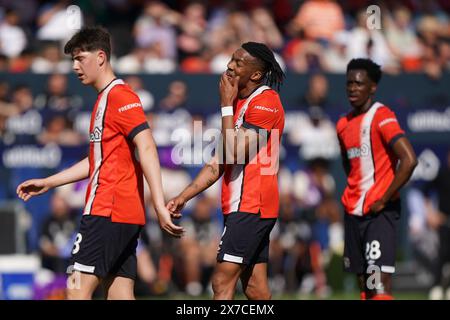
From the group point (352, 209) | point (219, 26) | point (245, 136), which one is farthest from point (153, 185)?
point (219, 26)

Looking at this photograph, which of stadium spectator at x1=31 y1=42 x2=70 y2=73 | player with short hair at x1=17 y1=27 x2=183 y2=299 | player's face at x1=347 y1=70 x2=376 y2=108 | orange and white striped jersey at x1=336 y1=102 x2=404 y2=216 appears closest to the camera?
player with short hair at x1=17 y1=27 x2=183 y2=299

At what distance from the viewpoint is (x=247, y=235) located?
8.23 meters

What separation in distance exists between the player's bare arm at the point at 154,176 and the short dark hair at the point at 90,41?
0.83 m

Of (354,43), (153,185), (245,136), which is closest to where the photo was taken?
(153,185)

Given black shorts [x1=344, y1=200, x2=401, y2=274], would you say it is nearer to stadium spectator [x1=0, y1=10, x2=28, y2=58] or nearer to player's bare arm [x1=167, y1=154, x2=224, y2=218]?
player's bare arm [x1=167, y1=154, x2=224, y2=218]

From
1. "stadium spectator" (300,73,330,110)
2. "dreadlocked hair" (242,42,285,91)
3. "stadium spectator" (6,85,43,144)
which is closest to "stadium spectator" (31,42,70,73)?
"stadium spectator" (6,85,43,144)

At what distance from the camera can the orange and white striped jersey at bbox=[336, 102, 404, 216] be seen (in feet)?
32.0

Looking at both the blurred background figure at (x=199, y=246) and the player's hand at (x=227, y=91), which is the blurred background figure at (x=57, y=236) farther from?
the player's hand at (x=227, y=91)

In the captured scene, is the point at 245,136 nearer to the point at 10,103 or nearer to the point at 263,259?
the point at 263,259

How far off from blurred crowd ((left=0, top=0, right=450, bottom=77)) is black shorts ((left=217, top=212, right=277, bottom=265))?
28.5ft

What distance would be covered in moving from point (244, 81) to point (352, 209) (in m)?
2.12

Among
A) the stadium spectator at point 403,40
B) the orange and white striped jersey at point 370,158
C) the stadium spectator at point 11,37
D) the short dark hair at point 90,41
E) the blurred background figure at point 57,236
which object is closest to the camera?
the short dark hair at point 90,41

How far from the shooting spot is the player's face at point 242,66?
8.36 m

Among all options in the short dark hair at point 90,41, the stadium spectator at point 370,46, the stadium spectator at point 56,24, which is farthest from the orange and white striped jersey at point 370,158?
the stadium spectator at point 370,46
